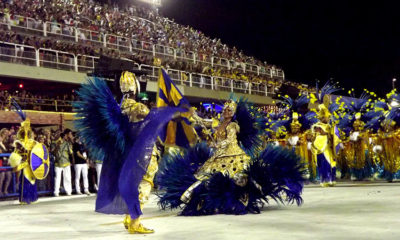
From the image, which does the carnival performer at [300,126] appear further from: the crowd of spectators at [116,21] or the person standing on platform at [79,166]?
the crowd of spectators at [116,21]

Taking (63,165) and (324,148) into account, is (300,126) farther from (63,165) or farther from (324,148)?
(63,165)

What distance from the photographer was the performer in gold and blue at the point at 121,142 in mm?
6801

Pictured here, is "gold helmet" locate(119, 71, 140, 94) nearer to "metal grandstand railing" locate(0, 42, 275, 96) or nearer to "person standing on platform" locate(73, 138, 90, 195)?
"person standing on platform" locate(73, 138, 90, 195)

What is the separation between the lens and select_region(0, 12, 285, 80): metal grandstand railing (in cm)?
2566

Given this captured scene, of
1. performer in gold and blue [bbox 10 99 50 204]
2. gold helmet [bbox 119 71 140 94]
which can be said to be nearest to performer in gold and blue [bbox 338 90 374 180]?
performer in gold and blue [bbox 10 99 50 204]

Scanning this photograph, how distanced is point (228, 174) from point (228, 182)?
0.40 feet

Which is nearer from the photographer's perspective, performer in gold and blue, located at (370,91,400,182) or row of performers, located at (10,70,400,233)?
row of performers, located at (10,70,400,233)

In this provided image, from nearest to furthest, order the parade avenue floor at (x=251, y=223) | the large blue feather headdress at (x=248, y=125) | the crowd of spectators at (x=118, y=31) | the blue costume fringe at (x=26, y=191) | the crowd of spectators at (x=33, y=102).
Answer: the parade avenue floor at (x=251, y=223) < the large blue feather headdress at (x=248, y=125) < the blue costume fringe at (x=26, y=191) < the crowd of spectators at (x=33, y=102) < the crowd of spectators at (x=118, y=31)

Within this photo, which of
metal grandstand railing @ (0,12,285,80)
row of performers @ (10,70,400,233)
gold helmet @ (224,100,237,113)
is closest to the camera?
row of performers @ (10,70,400,233)

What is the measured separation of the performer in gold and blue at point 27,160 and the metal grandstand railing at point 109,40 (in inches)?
471

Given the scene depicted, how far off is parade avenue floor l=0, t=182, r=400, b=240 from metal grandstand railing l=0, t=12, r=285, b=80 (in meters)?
16.4

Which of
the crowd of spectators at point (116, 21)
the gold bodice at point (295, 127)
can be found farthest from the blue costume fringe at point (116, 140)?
the crowd of spectators at point (116, 21)

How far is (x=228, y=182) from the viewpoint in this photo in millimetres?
8555

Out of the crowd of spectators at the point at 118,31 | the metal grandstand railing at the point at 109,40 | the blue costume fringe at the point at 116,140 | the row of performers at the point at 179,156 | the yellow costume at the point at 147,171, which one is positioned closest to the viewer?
the blue costume fringe at the point at 116,140
